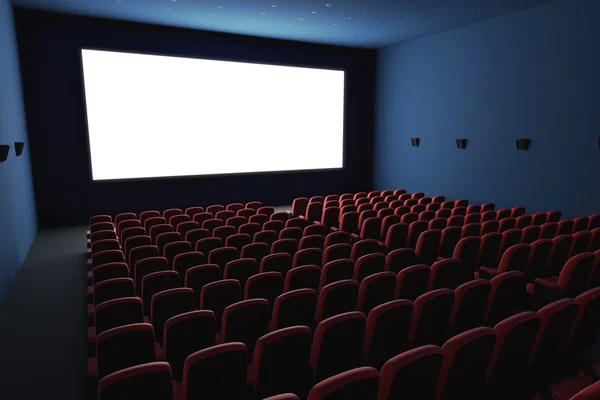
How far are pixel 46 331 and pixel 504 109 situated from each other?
898 centimetres

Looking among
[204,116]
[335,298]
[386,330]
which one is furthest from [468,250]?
[204,116]

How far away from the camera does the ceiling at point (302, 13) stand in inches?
292

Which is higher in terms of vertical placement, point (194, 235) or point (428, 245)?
point (194, 235)

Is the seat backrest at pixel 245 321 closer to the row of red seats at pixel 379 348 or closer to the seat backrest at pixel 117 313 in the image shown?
the row of red seats at pixel 379 348

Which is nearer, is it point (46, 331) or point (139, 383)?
point (139, 383)

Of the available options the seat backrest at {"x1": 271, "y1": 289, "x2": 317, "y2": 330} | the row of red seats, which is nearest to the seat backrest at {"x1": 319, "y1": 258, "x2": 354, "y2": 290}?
the seat backrest at {"x1": 271, "y1": 289, "x2": 317, "y2": 330}

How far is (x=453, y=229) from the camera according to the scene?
528 cm

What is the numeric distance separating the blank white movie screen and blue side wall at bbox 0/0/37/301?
4.67 feet

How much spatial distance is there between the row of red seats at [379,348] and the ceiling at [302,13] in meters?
6.47

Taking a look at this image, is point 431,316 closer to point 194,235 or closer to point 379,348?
point 379,348

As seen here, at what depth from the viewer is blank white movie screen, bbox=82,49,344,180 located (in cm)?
888

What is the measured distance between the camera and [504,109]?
8586 mm

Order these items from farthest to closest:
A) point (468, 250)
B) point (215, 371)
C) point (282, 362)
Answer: point (468, 250)
point (282, 362)
point (215, 371)

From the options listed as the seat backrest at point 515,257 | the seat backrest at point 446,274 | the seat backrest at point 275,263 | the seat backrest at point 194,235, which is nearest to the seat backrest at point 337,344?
the seat backrest at point 446,274
